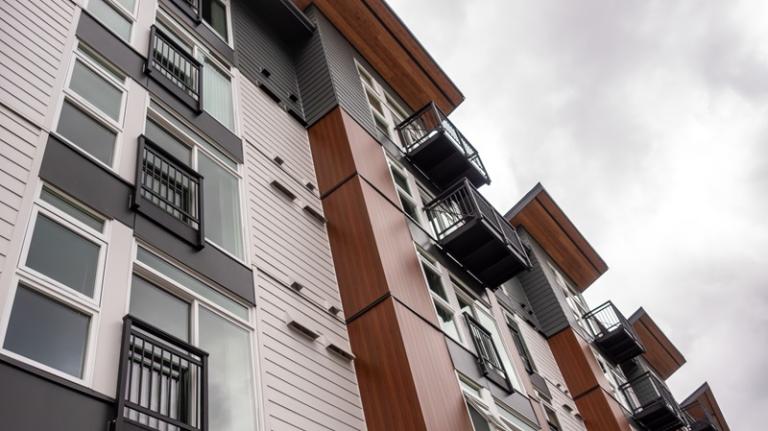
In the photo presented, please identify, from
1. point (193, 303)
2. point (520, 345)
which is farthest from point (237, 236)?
point (520, 345)

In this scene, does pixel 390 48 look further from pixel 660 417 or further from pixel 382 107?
pixel 660 417

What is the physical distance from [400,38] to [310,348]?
11975 millimetres

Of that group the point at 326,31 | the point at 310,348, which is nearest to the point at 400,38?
the point at 326,31

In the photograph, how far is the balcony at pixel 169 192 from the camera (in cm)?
783

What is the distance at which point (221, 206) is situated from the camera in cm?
953

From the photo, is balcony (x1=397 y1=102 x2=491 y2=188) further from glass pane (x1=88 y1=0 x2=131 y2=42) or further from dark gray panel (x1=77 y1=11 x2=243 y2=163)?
glass pane (x1=88 y1=0 x2=131 y2=42)

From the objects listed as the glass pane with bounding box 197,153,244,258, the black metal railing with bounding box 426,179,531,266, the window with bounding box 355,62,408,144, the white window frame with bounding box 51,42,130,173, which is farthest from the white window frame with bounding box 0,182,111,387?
the window with bounding box 355,62,408,144

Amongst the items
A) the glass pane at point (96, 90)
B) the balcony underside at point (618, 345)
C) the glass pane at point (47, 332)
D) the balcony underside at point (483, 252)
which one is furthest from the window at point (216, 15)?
the balcony underside at point (618, 345)

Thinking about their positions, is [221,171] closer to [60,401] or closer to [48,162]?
[48,162]

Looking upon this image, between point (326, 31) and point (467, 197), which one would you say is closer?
point (467, 197)

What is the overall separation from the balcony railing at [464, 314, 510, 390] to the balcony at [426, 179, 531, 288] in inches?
71.2

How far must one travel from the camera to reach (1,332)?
17.2ft

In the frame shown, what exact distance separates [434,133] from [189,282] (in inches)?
414

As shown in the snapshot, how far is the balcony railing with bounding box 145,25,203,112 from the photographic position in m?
10.1
